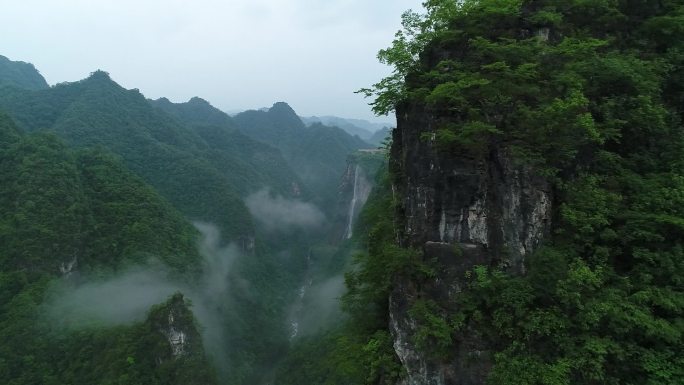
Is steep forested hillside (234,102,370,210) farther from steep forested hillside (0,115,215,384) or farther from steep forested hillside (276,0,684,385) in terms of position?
steep forested hillside (276,0,684,385)

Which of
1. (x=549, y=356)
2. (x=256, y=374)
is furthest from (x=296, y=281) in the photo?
(x=549, y=356)

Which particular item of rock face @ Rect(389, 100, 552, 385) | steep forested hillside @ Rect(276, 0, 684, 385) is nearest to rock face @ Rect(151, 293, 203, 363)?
steep forested hillside @ Rect(276, 0, 684, 385)

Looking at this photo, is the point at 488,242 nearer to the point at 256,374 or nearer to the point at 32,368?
the point at 32,368

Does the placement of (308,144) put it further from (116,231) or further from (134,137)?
(116,231)

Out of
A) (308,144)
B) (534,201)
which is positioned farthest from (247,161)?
(534,201)

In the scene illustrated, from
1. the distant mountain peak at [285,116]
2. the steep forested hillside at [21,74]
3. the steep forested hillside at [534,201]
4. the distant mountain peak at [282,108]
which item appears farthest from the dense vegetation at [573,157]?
the distant mountain peak at [282,108]

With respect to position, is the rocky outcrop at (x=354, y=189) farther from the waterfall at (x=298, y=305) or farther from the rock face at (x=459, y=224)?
the rock face at (x=459, y=224)
